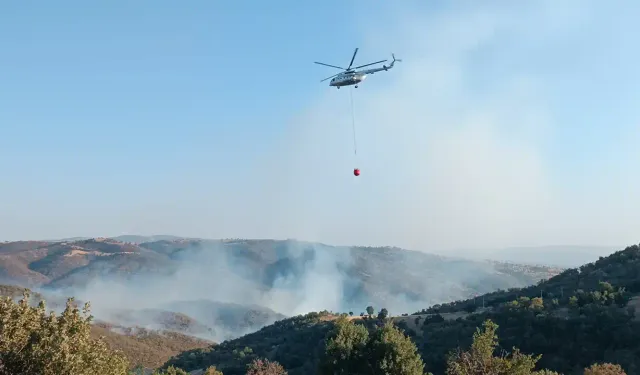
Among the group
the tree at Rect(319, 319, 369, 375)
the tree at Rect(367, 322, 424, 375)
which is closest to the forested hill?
the tree at Rect(367, 322, 424, 375)

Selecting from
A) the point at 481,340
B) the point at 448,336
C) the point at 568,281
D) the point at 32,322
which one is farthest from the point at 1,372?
the point at 568,281

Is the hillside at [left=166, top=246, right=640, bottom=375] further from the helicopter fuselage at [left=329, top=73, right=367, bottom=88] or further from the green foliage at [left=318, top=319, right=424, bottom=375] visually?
the helicopter fuselage at [left=329, top=73, right=367, bottom=88]

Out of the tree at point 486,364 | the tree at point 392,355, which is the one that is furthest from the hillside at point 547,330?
the tree at point 486,364

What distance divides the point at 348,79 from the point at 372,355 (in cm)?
2898

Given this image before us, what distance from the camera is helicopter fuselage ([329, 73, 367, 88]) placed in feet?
171

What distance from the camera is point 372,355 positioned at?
130 feet

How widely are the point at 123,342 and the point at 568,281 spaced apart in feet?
494

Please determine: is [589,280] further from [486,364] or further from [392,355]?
[486,364]

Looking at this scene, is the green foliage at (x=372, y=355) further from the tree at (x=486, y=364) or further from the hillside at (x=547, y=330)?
the hillside at (x=547, y=330)

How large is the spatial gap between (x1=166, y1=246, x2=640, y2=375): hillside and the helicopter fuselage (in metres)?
42.6

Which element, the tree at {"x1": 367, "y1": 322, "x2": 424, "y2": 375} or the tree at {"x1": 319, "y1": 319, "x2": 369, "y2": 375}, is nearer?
the tree at {"x1": 367, "y1": 322, "x2": 424, "y2": 375}

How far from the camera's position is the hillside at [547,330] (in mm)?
64812

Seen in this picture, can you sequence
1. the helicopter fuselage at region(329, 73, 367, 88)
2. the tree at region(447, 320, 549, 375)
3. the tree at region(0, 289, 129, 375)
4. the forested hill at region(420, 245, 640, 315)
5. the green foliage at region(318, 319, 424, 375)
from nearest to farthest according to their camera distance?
the tree at region(0, 289, 129, 375) → the tree at region(447, 320, 549, 375) → the green foliage at region(318, 319, 424, 375) → the helicopter fuselage at region(329, 73, 367, 88) → the forested hill at region(420, 245, 640, 315)

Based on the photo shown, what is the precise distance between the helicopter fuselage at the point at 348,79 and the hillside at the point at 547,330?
42606 mm
